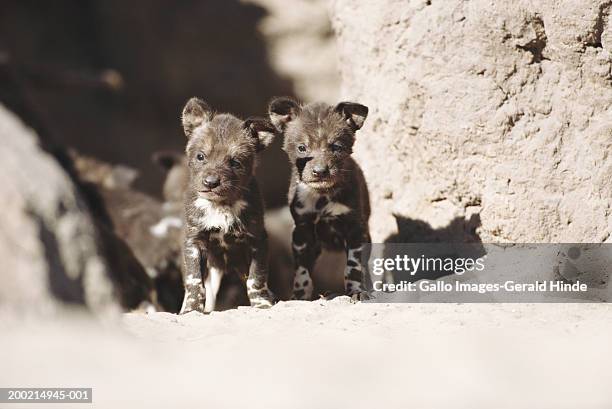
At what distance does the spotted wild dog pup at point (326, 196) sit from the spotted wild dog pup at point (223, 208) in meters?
0.36

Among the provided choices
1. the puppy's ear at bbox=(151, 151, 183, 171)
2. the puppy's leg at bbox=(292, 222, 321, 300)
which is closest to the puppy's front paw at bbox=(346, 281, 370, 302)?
the puppy's leg at bbox=(292, 222, 321, 300)

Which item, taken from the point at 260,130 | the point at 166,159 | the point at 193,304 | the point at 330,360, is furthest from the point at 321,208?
the point at 166,159

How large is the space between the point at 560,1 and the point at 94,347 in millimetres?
4650

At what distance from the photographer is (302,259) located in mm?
7496

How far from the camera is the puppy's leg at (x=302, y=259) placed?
24.5 feet

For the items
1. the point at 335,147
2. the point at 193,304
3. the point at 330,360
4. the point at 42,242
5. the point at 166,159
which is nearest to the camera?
the point at 42,242

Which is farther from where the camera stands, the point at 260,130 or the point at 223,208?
the point at 260,130

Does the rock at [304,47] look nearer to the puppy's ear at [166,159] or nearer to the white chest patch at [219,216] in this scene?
the puppy's ear at [166,159]

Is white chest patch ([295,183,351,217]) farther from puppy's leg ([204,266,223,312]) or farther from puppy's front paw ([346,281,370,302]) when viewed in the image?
puppy's leg ([204,266,223,312])

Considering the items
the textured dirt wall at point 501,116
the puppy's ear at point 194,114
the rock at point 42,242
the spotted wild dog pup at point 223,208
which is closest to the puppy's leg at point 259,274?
the spotted wild dog pup at point 223,208

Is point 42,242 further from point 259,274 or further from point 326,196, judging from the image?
point 326,196

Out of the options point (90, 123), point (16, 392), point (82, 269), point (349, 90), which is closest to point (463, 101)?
point (349, 90)

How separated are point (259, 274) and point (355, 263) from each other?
0.84m

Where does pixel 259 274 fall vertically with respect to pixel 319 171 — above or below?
below
